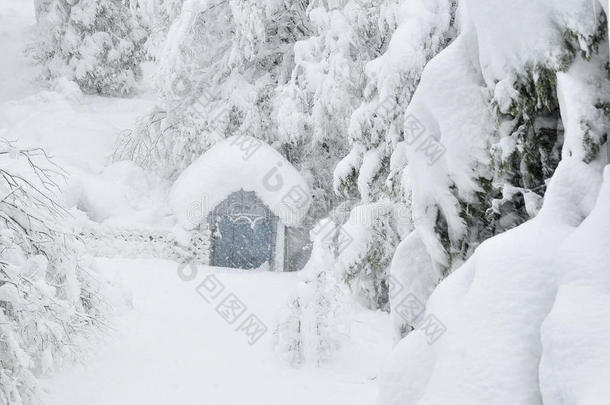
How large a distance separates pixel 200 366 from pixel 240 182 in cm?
643

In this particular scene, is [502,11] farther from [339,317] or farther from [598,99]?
[339,317]

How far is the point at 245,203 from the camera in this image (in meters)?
15.7

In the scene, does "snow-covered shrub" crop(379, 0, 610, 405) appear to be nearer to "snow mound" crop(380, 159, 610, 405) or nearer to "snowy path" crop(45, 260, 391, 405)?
"snow mound" crop(380, 159, 610, 405)

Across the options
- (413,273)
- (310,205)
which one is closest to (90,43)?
(310,205)

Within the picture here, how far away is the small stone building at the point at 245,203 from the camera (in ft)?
50.9

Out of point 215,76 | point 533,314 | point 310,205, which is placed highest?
point 215,76

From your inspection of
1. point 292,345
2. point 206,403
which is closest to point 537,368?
point 206,403

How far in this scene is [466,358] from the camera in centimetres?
319

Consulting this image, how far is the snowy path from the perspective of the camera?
877 centimetres

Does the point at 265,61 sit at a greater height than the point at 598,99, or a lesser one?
greater

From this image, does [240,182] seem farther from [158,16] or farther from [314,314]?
[314,314]

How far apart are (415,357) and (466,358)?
562 millimetres

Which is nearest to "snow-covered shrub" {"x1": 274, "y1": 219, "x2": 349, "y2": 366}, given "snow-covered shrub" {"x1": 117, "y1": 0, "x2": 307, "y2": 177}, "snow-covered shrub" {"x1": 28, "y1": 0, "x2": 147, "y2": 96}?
"snow-covered shrub" {"x1": 117, "y1": 0, "x2": 307, "y2": 177}

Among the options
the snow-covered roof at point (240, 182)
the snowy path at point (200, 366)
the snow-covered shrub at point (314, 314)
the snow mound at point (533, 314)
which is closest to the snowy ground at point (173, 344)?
the snowy path at point (200, 366)
